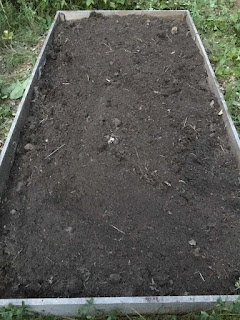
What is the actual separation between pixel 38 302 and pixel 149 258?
0.75 m

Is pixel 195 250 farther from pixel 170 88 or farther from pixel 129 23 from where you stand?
pixel 129 23

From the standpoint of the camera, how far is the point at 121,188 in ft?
9.64

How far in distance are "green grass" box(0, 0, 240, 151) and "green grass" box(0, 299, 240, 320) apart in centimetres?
232

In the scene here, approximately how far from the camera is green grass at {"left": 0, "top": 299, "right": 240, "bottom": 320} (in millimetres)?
2178

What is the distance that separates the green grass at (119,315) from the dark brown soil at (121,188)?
14cm

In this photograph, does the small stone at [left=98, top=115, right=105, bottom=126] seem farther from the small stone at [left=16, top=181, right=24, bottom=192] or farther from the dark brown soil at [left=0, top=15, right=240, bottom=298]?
the small stone at [left=16, top=181, right=24, bottom=192]

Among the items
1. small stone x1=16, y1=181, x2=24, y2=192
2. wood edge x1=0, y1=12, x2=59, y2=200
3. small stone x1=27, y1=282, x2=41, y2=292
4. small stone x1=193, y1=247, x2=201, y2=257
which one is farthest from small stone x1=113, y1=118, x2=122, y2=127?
small stone x1=27, y1=282, x2=41, y2=292

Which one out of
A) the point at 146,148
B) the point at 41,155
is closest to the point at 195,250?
the point at 146,148

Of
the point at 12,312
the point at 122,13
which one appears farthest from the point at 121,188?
the point at 122,13

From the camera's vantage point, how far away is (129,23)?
5.00m

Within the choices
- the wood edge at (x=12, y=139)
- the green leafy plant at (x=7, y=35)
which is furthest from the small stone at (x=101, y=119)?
the green leafy plant at (x=7, y=35)

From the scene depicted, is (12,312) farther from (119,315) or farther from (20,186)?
(20,186)

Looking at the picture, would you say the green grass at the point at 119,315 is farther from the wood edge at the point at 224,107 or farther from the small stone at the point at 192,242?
the wood edge at the point at 224,107

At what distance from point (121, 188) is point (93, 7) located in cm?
348
